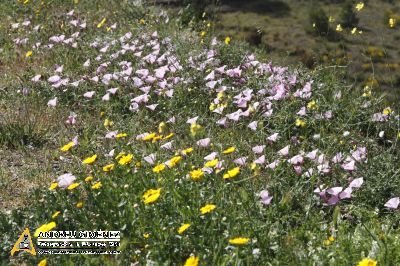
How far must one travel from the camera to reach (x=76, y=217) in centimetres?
354

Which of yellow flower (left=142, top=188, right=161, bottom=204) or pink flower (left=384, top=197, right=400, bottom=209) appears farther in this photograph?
pink flower (left=384, top=197, right=400, bottom=209)

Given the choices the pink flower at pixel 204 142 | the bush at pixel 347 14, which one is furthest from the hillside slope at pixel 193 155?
the bush at pixel 347 14

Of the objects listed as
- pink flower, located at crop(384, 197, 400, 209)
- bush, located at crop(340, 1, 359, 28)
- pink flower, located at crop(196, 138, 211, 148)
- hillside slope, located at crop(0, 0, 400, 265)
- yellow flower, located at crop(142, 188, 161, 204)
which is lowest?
bush, located at crop(340, 1, 359, 28)

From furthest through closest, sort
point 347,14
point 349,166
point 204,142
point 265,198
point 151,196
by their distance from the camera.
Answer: point 347,14 < point 204,142 < point 349,166 < point 265,198 < point 151,196

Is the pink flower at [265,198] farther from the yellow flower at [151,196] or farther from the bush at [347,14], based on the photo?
the bush at [347,14]

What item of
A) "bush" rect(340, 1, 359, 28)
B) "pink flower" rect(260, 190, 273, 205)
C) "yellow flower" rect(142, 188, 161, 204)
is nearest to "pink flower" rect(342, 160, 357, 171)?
"pink flower" rect(260, 190, 273, 205)

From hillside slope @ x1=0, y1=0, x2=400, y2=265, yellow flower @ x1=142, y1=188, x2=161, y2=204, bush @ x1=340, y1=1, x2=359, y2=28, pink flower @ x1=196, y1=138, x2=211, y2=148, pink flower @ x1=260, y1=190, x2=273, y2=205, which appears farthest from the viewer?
bush @ x1=340, y1=1, x2=359, y2=28

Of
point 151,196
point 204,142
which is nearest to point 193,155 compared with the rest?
point 204,142

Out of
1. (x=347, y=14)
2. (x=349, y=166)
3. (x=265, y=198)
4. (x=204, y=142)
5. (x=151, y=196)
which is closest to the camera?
(x=151, y=196)

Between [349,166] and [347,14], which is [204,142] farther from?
[347,14]

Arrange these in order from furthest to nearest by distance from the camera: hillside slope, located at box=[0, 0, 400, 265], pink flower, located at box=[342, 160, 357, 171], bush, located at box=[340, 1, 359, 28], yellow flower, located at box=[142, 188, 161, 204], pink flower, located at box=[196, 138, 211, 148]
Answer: bush, located at box=[340, 1, 359, 28] → pink flower, located at box=[196, 138, 211, 148] → pink flower, located at box=[342, 160, 357, 171] → hillside slope, located at box=[0, 0, 400, 265] → yellow flower, located at box=[142, 188, 161, 204]

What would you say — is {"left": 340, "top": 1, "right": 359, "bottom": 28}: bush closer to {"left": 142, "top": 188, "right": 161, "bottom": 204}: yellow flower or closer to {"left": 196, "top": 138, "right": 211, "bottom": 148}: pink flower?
{"left": 196, "top": 138, "right": 211, "bottom": 148}: pink flower

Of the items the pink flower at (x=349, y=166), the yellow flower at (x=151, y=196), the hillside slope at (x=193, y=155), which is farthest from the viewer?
the pink flower at (x=349, y=166)

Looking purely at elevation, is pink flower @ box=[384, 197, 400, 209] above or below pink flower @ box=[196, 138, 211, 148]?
above
